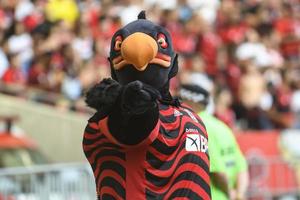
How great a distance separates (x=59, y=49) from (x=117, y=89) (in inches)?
486

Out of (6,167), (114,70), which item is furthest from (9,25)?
(114,70)

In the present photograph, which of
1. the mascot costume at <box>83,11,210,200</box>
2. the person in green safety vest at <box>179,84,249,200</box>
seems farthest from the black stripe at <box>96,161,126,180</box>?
the person in green safety vest at <box>179,84,249,200</box>

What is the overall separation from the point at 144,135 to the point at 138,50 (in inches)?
16.6

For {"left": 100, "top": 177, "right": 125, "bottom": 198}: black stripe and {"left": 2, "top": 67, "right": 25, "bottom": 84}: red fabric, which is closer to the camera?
{"left": 100, "top": 177, "right": 125, "bottom": 198}: black stripe

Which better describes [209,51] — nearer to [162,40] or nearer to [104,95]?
[162,40]

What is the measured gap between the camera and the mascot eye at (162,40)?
515 cm

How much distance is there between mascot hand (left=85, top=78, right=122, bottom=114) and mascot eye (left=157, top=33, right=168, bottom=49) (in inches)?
17.3

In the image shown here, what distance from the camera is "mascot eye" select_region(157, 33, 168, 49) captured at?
5.15m

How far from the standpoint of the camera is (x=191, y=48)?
60.7 feet

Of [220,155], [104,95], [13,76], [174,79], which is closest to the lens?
[104,95]

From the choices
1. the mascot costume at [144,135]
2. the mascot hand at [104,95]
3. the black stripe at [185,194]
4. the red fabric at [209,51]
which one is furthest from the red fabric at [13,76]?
the mascot hand at [104,95]

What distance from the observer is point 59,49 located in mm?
16984

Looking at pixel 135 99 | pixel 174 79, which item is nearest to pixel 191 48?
pixel 174 79

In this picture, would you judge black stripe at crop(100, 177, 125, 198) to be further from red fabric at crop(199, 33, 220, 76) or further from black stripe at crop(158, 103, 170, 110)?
red fabric at crop(199, 33, 220, 76)
